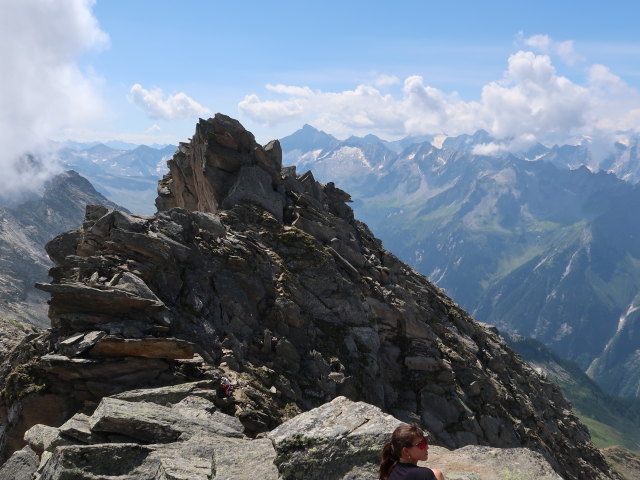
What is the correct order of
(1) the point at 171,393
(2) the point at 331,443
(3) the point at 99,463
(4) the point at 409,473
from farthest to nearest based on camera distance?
(1) the point at 171,393 → (2) the point at 331,443 → (3) the point at 99,463 → (4) the point at 409,473

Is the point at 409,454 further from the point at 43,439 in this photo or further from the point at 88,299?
the point at 88,299

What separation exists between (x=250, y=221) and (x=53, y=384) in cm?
2746

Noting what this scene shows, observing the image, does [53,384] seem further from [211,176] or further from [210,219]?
[211,176]

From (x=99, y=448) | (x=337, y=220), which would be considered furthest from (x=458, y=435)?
(x=99, y=448)

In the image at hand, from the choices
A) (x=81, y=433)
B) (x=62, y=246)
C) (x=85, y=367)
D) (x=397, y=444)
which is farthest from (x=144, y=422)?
(x=62, y=246)

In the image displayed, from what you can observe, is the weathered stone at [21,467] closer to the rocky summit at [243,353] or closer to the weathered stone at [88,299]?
the rocky summit at [243,353]

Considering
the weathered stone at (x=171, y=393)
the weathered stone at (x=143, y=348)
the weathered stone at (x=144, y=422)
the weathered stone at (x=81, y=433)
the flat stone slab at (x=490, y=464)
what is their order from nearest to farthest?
the flat stone slab at (x=490, y=464)
the weathered stone at (x=81, y=433)
the weathered stone at (x=144, y=422)
the weathered stone at (x=171, y=393)
the weathered stone at (x=143, y=348)

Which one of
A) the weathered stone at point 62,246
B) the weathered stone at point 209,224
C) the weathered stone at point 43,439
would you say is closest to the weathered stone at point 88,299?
the weathered stone at point 43,439

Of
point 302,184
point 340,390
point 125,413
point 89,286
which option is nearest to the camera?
point 125,413

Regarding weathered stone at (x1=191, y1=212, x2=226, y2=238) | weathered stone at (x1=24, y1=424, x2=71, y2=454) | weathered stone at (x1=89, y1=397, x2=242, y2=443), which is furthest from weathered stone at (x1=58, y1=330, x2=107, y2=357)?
weathered stone at (x1=191, y1=212, x2=226, y2=238)

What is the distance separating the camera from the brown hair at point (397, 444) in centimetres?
1294

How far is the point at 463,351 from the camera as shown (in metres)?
59.5

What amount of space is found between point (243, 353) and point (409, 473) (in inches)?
930

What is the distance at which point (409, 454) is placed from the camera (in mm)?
12906
